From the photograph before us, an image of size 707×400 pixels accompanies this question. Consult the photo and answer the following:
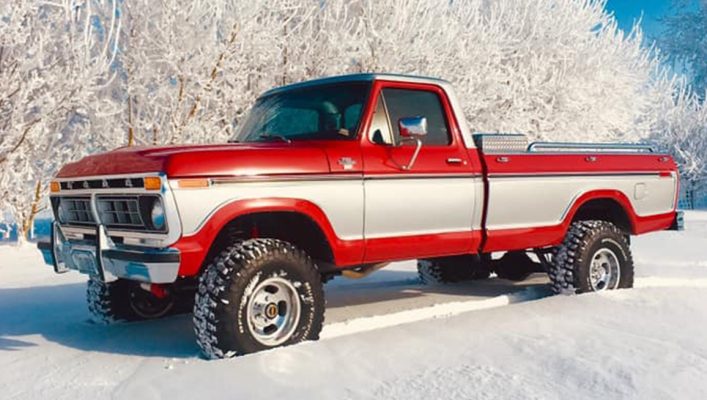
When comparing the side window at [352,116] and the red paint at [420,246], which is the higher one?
the side window at [352,116]

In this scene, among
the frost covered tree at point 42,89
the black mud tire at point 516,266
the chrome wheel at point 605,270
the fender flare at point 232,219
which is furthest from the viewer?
the frost covered tree at point 42,89

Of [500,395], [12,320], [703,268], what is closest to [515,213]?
[500,395]

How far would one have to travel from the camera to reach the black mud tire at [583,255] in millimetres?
5836

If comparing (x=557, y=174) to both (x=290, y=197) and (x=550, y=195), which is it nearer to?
(x=550, y=195)

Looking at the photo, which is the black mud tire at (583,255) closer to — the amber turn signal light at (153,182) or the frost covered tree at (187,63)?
the amber turn signal light at (153,182)

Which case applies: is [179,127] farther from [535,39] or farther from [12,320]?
[535,39]

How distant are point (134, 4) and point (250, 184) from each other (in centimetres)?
936

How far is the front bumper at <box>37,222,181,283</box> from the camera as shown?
3781 millimetres

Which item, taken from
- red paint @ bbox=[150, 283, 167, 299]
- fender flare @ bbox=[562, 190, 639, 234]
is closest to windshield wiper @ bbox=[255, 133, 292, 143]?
red paint @ bbox=[150, 283, 167, 299]

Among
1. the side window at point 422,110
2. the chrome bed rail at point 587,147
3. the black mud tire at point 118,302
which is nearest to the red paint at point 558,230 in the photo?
the chrome bed rail at point 587,147

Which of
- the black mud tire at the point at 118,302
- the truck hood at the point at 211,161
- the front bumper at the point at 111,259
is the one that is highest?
the truck hood at the point at 211,161

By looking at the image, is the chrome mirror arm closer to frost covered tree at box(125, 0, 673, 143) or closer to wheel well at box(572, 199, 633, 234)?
wheel well at box(572, 199, 633, 234)

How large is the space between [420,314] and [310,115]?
73.8 inches

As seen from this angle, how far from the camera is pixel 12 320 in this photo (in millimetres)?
5445
